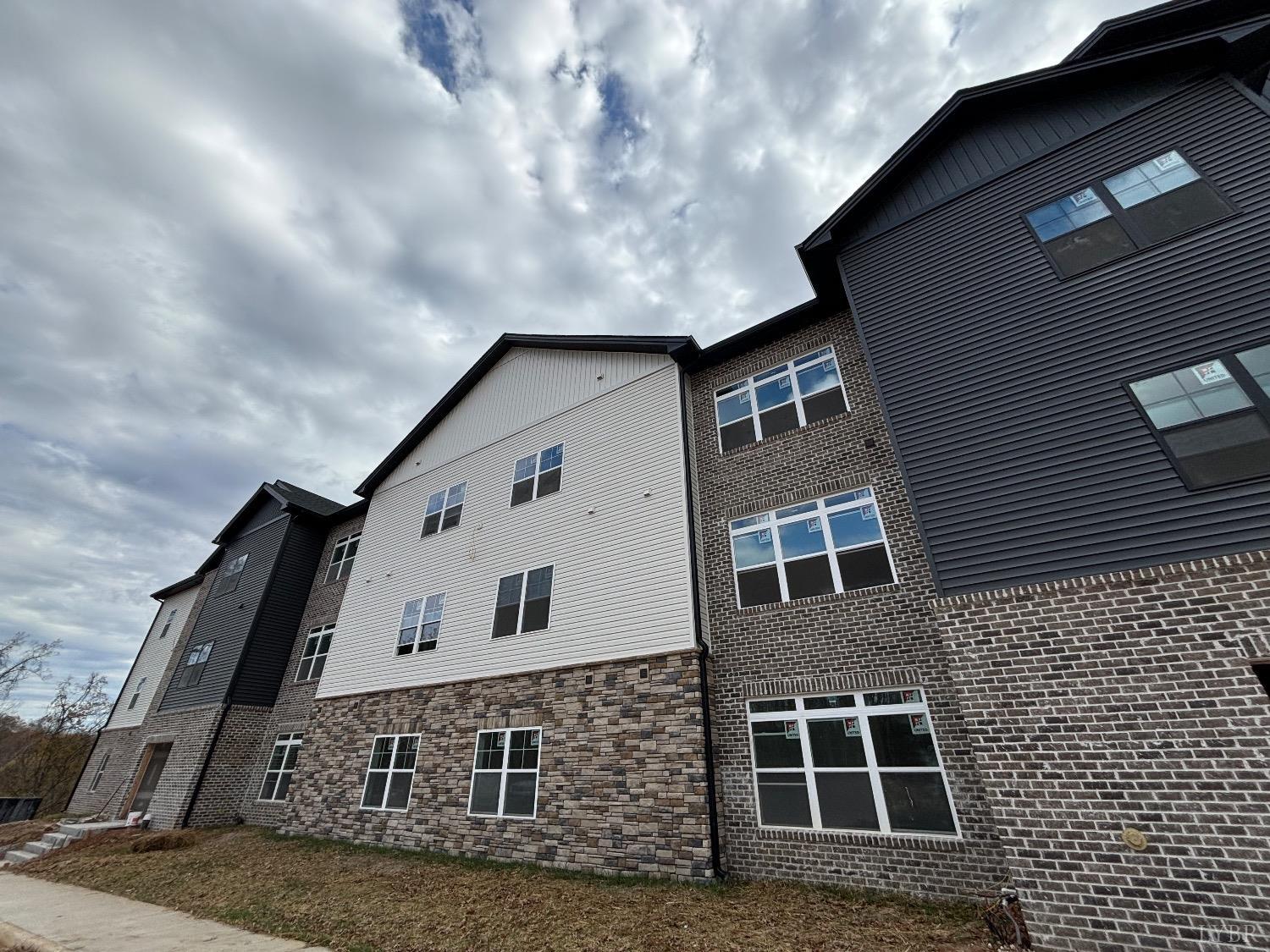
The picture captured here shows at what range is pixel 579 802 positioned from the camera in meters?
9.85

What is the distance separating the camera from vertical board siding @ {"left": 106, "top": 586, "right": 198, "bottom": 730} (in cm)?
2367

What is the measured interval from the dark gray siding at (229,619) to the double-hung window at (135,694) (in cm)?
422

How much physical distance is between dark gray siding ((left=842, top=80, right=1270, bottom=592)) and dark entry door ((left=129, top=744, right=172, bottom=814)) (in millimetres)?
26432

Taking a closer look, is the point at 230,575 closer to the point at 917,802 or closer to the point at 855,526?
the point at 855,526

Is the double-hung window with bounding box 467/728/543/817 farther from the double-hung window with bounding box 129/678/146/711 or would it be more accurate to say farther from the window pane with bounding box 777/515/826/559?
the double-hung window with bounding box 129/678/146/711

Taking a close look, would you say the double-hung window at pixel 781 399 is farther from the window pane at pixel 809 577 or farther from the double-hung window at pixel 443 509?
the double-hung window at pixel 443 509

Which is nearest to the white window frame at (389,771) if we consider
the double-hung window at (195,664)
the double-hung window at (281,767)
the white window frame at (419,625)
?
the white window frame at (419,625)

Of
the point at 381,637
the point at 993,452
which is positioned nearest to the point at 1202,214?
the point at 993,452

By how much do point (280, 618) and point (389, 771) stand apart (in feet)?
31.7

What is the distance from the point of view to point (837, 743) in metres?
8.44

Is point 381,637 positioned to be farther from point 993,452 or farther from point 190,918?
point 993,452

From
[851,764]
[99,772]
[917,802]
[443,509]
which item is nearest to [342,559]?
[443,509]

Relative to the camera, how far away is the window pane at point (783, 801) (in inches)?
329

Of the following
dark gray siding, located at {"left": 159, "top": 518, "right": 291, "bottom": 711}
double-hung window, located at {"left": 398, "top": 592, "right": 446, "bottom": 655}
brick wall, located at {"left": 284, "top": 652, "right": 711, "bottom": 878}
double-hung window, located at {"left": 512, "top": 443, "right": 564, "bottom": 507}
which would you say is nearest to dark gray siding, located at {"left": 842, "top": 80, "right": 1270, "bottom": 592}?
brick wall, located at {"left": 284, "top": 652, "right": 711, "bottom": 878}
